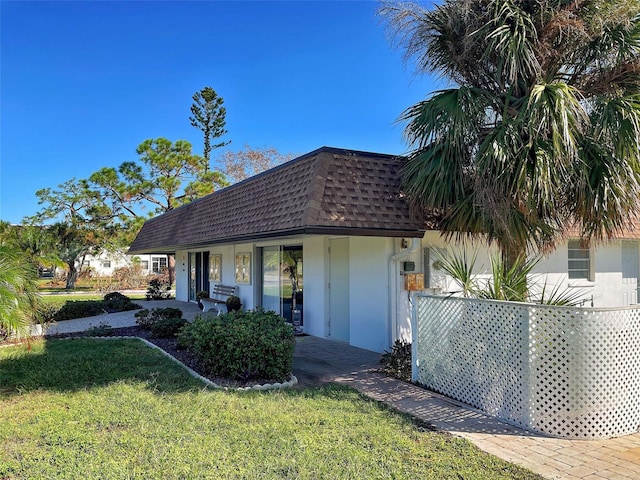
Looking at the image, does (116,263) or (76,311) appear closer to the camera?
(76,311)

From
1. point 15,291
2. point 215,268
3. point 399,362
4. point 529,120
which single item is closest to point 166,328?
point 15,291

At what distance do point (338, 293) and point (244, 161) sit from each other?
92.3 ft

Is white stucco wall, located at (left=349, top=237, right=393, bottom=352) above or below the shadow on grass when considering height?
above

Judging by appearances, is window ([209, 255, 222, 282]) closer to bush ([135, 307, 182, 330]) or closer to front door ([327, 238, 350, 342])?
bush ([135, 307, 182, 330])

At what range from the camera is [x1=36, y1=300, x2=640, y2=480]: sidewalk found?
4.18m

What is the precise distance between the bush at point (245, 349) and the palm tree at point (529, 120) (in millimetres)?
3572

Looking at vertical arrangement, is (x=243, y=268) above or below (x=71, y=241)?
below

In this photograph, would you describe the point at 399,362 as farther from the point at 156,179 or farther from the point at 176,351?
the point at 156,179

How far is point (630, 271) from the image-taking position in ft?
44.8

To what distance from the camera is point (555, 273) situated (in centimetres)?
1199

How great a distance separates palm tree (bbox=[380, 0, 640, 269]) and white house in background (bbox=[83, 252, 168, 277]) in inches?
1236

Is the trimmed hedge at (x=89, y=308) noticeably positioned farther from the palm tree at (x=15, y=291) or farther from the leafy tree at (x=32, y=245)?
the palm tree at (x=15, y=291)

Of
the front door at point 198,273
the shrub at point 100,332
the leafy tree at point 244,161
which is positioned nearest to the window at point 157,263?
the leafy tree at point 244,161

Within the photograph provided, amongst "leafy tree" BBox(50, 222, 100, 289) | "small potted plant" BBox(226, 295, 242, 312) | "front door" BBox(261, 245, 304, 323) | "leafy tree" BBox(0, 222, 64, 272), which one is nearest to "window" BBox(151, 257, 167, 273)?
"leafy tree" BBox(50, 222, 100, 289)
